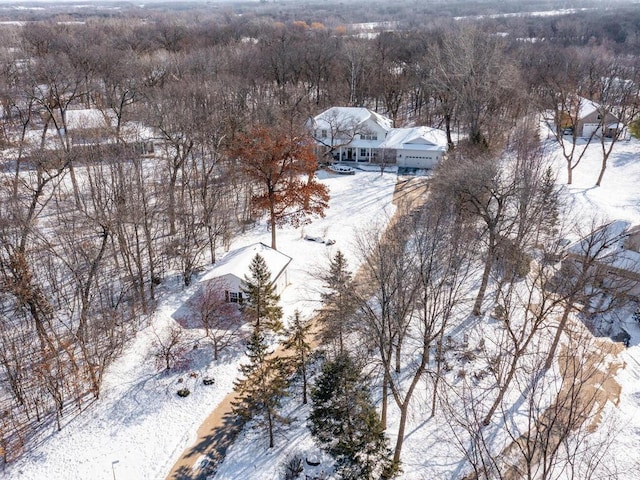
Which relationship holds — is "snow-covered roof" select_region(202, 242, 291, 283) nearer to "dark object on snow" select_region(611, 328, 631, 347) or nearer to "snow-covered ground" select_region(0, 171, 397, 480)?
"snow-covered ground" select_region(0, 171, 397, 480)

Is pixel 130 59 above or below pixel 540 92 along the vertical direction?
above

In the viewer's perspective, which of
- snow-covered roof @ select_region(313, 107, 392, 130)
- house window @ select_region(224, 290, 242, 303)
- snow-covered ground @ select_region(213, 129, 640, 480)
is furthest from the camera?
snow-covered roof @ select_region(313, 107, 392, 130)

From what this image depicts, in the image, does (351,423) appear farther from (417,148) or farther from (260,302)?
(417,148)

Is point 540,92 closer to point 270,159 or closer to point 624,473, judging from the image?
point 270,159

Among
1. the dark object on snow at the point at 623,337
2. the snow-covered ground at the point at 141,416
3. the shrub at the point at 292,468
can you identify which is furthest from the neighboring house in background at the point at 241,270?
the dark object on snow at the point at 623,337

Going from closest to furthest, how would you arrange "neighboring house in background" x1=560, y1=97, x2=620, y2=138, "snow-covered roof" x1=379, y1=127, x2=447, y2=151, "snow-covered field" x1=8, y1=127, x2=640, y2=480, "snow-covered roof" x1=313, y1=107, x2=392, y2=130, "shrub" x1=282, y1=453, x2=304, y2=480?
1. "shrub" x1=282, y1=453, x2=304, y2=480
2. "snow-covered field" x1=8, y1=127, x2=640, y2=480
3. "snow-covered roof" x1=379, y1=127, x2=447, y2=151
4. "snow-covered roof" x1=313, y1=107, x2=392, y2=130
5. "neighboring house in background" x1=560, y1=97, x2=620, y2=138

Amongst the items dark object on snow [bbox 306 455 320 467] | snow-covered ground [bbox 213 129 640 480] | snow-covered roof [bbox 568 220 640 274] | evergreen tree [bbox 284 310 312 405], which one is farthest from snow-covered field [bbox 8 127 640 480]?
snow-covered roof [bbox 568 220 640 274]

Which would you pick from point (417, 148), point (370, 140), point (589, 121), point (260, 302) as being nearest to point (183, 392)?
point (260, 302)

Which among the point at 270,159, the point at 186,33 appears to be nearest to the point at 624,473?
the point at 270,159
